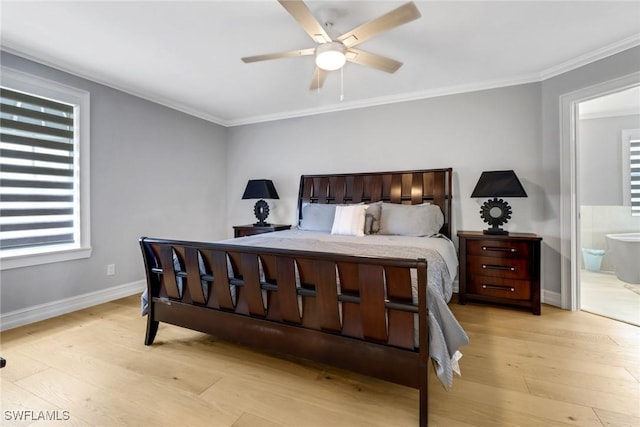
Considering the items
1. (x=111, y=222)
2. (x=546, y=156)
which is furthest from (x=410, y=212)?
(x=111, y=222)

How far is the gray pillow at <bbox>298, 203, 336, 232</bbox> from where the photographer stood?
3.51m

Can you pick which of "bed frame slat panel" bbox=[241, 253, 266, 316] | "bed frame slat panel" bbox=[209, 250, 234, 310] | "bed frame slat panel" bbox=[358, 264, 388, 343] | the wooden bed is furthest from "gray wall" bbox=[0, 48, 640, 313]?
"bed frame slat panel" bbox=[358, 264, 388, 343]

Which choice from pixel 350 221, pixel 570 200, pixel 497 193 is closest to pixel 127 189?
pixel 350 221

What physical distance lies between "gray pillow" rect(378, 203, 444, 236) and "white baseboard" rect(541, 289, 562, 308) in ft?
4.27

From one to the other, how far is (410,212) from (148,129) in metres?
3.42

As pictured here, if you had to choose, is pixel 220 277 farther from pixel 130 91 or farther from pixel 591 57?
pixel 591 57

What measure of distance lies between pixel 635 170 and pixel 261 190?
501 cm

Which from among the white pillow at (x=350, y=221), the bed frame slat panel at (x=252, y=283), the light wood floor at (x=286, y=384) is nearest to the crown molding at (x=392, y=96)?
the white pillow at (x=350, y=221)

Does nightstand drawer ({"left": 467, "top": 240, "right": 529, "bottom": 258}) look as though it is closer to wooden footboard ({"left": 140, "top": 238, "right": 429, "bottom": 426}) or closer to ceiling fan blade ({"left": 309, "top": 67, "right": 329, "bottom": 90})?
wooden footboard ({"left": 140, "top": 238, "right": 429, "bottom": 426})

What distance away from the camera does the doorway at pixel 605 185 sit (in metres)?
3.69

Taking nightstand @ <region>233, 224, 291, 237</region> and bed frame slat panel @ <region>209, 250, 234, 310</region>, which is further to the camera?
nightstand @ <region>233, 224, 291, 237</region>

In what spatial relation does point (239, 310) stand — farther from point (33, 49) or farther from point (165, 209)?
point (33, 49)

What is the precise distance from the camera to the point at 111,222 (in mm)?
3277

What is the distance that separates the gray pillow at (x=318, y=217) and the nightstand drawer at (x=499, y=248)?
1557 millimetres
